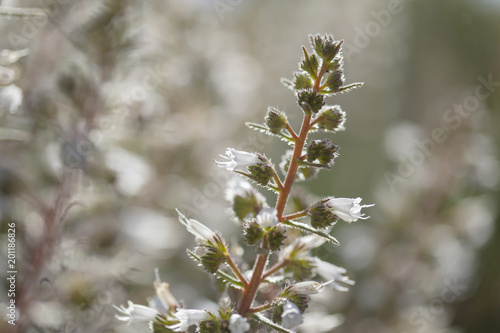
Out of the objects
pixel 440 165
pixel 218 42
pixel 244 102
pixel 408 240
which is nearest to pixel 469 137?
pixel 440 165

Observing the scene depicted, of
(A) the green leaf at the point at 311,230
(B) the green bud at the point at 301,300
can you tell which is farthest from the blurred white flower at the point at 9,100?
(B) the green bud at the point at 301,300

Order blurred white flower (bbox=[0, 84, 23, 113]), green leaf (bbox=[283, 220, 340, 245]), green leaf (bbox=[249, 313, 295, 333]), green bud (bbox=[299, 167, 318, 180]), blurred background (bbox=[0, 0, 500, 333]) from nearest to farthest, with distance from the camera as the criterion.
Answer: green leaf (bbox=[249, 313, 295, 333]) → green leaf (bbox=[283, 220, 340, 245]) → green bud (bbox=[299, 167, 318, 180]) → blurred white flower (bbox=[0, 84, 23, 113]) → blurred background (bbox=[0, 0, 500, 333])

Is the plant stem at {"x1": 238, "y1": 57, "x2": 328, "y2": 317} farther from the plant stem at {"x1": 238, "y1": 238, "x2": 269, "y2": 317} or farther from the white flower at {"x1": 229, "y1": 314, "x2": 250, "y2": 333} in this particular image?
the white flower at {"x1": 229, "y1": 314, "x2": 250, "y2": 333}

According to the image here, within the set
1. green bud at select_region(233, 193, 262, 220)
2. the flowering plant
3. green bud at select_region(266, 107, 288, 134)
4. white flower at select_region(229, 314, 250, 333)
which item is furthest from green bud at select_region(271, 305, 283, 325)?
green bud at select_region(266, 107, 288, 134)

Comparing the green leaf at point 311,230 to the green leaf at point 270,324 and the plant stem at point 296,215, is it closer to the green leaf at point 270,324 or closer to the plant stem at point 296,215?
the plant stem at point 296,215

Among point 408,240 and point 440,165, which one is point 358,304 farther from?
point 440,165
